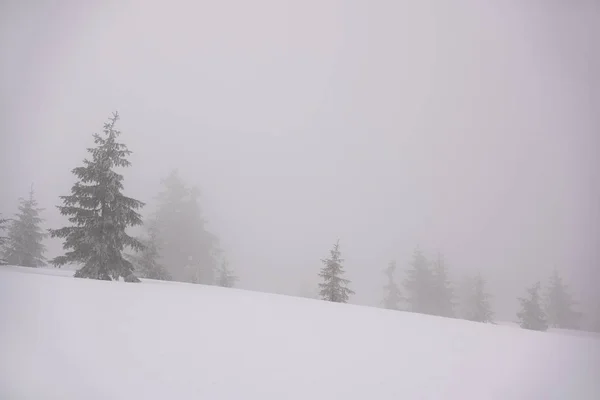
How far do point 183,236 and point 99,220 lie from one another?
1615 cm

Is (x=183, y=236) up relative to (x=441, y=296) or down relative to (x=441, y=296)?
up

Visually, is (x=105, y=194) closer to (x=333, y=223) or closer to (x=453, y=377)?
(x=453, y=377)

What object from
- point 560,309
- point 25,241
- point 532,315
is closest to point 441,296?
point 532,315

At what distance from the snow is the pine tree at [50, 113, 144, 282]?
255cm

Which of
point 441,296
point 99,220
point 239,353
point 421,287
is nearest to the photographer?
point 239,353

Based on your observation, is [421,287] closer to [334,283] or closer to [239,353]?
[334,283]

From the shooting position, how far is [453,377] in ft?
17.6

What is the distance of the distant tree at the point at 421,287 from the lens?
102 ft

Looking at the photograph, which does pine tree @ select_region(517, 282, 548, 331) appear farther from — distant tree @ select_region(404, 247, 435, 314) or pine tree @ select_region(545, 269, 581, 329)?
pine tree @ select_region(545, 269, 581, 329)

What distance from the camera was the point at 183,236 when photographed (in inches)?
1048

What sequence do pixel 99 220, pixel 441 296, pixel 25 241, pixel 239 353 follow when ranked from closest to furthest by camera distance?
pixel 239 353 < pixel 99 220 < pixel 25 241 < pixel 441 296

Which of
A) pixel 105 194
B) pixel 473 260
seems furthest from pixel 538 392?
pixel 473 260

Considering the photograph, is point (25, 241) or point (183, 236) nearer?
point (25, 241)

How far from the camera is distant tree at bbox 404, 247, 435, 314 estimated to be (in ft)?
102
